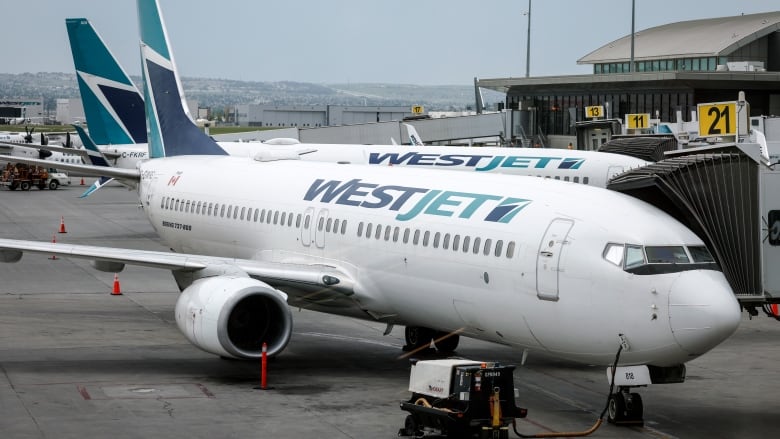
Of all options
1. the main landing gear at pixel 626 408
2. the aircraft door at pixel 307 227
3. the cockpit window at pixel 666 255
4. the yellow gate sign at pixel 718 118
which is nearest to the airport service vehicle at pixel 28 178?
the yellow gate sign at pixel 718 118

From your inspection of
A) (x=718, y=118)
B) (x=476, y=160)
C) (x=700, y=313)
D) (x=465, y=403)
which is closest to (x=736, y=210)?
(x=700, y=313)

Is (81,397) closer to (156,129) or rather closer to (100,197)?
(156,129)

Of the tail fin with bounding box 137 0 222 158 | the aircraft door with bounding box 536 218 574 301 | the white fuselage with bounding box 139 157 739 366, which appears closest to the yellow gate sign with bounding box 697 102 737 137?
the white fuselage with bounding box 139 157 739 366

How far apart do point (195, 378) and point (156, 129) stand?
13.0 meters

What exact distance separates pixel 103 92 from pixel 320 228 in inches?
1100

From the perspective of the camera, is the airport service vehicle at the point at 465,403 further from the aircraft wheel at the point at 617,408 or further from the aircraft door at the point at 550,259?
the aircraft wheel at the point at 617,408

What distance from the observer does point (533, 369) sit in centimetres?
2458

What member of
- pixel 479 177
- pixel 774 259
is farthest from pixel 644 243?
pixel 479 177

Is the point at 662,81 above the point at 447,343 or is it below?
above

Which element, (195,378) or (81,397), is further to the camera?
(195,378)

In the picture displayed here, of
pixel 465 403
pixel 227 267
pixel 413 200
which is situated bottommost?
pixel 465 403

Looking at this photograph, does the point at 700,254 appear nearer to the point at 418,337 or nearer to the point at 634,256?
the point at 634,256

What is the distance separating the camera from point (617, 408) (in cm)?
1925

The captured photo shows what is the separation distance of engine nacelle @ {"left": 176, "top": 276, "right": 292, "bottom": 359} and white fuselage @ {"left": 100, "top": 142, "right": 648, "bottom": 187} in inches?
524
